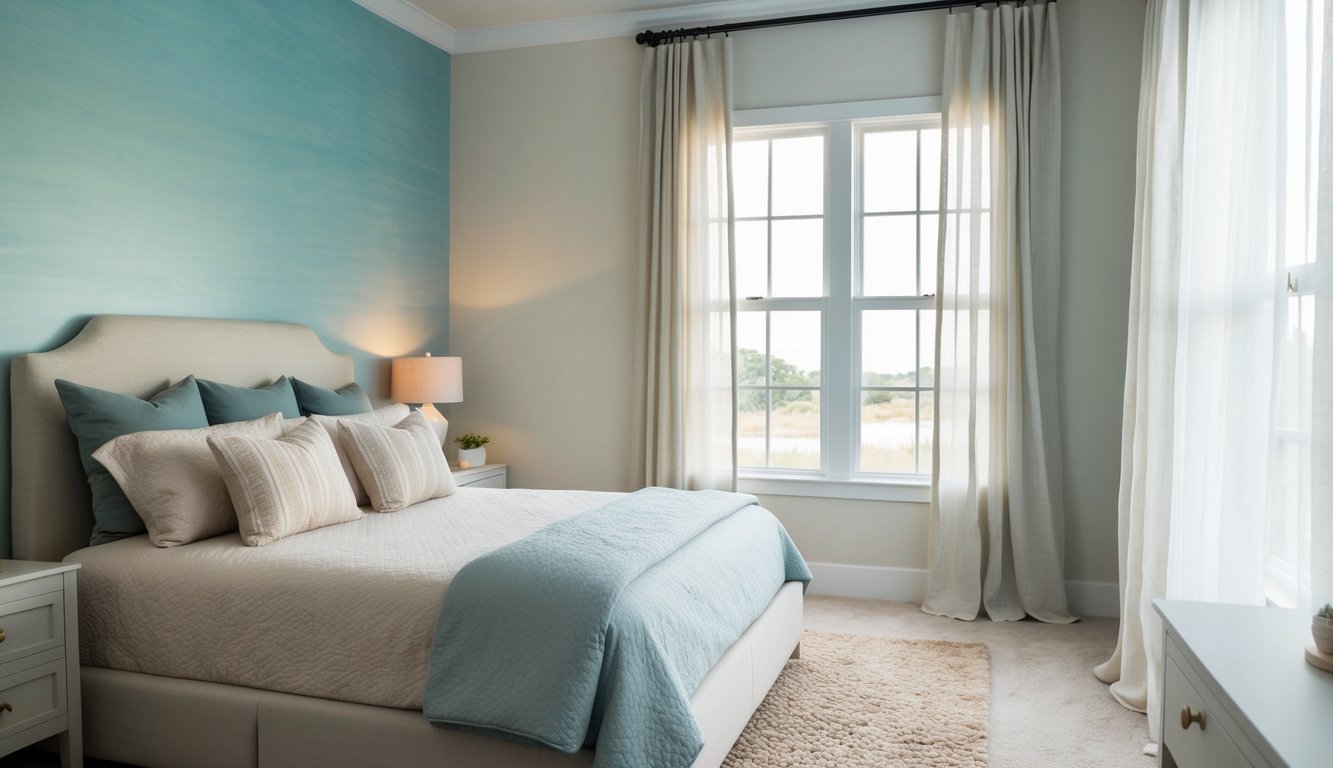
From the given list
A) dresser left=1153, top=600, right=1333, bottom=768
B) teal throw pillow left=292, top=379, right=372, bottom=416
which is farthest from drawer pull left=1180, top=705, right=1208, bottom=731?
teal throw pillow left=292, top=379, right=372, bottom=416

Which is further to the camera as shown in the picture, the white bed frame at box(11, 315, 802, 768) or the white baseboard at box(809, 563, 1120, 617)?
the white baseboard at box(809, 563, 1120, 617)

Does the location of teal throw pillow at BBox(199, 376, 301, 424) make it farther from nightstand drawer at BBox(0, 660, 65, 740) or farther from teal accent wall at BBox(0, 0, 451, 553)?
nightstand drawer at BBox(0, 660, 65, 740)

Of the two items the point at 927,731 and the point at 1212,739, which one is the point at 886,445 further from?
the point at 1212,739

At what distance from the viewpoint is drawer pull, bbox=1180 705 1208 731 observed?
4.76ft

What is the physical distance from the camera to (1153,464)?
2861mm

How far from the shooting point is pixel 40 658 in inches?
89.1

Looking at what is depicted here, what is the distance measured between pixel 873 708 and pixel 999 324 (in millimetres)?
1880

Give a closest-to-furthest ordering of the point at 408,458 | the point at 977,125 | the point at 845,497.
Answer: the point at 408,458 < the point at 977,125 < the point at 845,497

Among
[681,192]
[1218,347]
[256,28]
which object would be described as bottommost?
[1218,347]

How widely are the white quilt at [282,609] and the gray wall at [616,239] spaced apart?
215 cm

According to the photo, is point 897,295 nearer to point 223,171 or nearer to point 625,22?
point 625,22

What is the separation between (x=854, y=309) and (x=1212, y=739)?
311cm

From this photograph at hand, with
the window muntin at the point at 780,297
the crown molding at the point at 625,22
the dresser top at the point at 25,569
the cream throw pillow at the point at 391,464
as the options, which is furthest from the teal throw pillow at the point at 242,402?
the crown molding at the point at 625,22

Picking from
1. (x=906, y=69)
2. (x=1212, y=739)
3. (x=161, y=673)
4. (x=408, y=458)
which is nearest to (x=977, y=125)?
(x=906, y=69)
